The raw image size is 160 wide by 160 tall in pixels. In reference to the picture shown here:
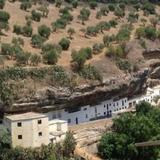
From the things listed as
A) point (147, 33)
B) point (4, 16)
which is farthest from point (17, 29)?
point (147, 33)

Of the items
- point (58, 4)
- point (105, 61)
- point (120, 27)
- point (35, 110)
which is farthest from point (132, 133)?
point (58, 4)

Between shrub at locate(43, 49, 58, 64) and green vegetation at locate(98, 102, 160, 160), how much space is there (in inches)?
319

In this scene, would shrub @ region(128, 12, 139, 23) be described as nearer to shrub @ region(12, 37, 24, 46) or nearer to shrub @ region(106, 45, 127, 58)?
shrub @ region(106, 45, 127, 58)

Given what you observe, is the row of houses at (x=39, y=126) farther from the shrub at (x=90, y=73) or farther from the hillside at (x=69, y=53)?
the shrub at (x=90, y=73)

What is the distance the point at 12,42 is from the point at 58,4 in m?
19.0

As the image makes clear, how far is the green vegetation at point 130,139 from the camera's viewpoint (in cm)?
3447

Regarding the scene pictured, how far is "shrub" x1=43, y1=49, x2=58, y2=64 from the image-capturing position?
135ft

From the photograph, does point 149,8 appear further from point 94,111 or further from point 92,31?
point 94,111

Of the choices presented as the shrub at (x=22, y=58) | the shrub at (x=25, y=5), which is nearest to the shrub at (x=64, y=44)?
the shrub at (x=22, y=58)

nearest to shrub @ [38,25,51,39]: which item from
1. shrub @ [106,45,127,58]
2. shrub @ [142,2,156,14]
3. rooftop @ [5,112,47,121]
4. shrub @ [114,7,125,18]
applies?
shrub @ [106,45,127,58]

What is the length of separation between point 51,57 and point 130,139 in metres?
10.3

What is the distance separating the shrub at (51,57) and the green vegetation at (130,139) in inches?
319

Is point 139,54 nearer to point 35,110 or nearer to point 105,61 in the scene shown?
point 105,61

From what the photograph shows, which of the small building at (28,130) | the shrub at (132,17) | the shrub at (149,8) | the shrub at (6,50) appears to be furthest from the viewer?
the shrub at (149,8)
